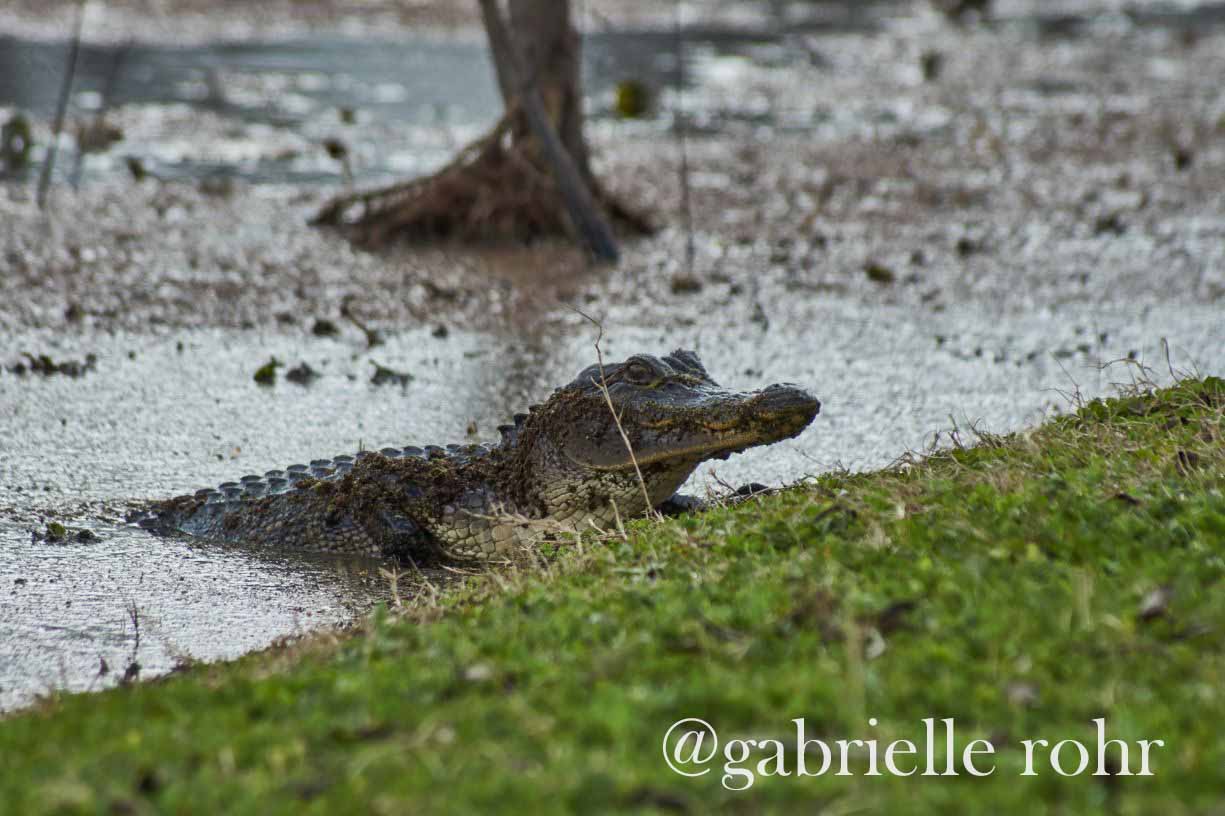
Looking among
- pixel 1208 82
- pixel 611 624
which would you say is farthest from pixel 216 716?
pixel 1208 82

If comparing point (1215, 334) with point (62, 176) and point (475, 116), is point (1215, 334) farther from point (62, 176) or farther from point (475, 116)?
point (475, 116)

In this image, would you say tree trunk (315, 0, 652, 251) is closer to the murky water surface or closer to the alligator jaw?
the murky water surface

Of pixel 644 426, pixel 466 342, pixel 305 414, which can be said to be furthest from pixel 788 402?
pixel 466 342

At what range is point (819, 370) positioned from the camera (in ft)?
25.4

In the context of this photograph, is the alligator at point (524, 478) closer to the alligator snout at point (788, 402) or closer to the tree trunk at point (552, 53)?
the alligator snout at point (788, 402)

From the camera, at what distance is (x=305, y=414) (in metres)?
7.13

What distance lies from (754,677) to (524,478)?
2.49 metres

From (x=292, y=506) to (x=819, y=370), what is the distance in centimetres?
309

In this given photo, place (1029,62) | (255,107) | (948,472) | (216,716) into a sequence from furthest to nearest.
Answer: (1029,62)
(255,107)
(948,472)
(216,716)

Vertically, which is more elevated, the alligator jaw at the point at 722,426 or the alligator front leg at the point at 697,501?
the alligator jaw at the point at 722,426

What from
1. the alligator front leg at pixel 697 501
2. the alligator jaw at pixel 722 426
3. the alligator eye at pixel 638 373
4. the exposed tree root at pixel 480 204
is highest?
the exposed tree root at pixel 480 204

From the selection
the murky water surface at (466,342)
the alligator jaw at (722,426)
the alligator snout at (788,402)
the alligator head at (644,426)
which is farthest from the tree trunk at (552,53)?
the alligator snout at (788,402)

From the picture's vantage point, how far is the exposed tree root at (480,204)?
1103 centimetres

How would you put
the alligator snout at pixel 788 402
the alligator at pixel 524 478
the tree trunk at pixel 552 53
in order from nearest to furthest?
the alligator snout at pixel 788 402
the alligator at pixel 524 478
the tree trunk at pixel 552 53
